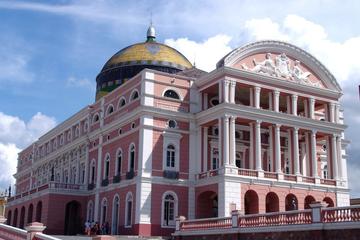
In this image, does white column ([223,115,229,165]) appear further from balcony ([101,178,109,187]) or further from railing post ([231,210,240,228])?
balcony ([101,178,109,187])

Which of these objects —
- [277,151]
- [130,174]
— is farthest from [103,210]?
[277,151]

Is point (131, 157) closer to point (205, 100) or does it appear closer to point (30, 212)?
point (205, 100)

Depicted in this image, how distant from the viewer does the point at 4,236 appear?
91.7 feet

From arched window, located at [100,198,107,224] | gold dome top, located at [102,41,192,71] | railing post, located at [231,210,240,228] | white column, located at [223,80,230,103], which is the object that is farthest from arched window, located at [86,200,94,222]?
railing post, located at [231,210,240,228]

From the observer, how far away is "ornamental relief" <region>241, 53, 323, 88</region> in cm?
3678

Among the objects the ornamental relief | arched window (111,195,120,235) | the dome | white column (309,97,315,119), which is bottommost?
arched window (111,195,120,235)

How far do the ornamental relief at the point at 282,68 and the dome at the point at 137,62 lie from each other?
12.1 meters

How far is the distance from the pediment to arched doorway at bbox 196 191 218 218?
877 centimetres

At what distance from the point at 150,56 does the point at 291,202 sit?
19.0m

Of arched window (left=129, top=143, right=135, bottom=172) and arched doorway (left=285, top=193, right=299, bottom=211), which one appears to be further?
arched window (left=129, top=143, right=135, bottom=172)

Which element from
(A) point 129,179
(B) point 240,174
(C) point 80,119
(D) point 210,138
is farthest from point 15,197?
(B) point 240,174

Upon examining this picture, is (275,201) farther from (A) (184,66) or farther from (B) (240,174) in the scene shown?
(A) (184,66)

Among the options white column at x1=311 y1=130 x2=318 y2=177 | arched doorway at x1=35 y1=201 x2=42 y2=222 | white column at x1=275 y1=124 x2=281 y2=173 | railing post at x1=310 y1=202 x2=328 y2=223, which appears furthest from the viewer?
arched doorway at x1=35 y1=201 x2=42 y2=222

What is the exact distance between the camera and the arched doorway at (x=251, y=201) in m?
33.9
